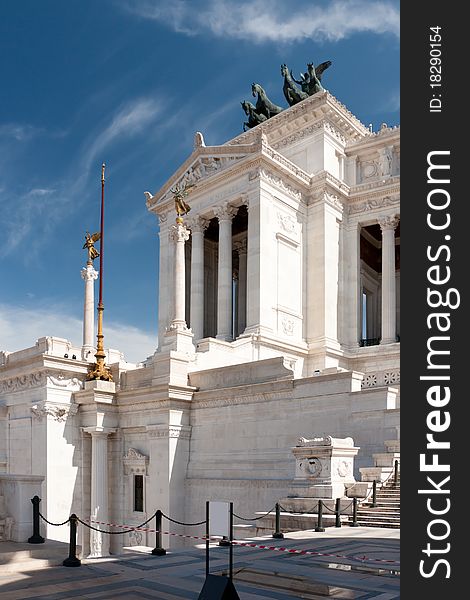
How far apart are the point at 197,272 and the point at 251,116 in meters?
16.3

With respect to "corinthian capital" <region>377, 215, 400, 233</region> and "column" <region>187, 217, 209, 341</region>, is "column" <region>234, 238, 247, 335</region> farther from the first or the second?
"corinthian capital" <region>377, 215, 400, 233</region>

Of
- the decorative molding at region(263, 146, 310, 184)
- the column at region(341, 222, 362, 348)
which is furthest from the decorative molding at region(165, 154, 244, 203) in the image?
the column at region(341, 222, 362, 348)

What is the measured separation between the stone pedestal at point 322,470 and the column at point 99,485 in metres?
13.2

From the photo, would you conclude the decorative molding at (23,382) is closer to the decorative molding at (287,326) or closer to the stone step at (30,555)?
the stone step at (30,555)

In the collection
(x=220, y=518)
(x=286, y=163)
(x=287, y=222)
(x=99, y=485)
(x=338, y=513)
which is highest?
(x=286, y=163)

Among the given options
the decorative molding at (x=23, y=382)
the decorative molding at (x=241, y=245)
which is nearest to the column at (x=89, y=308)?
the decorative molding at (x=23, y=382)

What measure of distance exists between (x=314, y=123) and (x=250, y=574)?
131 ft

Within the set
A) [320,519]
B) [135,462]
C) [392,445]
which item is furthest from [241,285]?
[320,519]

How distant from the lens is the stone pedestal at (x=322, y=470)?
20708 millimetres

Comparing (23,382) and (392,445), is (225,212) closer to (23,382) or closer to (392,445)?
(23,382)

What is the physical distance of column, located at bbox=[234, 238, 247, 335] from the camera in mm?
51125

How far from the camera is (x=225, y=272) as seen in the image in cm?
4528

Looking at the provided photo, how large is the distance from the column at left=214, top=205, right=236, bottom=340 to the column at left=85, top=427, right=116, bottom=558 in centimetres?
1391

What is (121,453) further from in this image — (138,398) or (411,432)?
(411,432)
